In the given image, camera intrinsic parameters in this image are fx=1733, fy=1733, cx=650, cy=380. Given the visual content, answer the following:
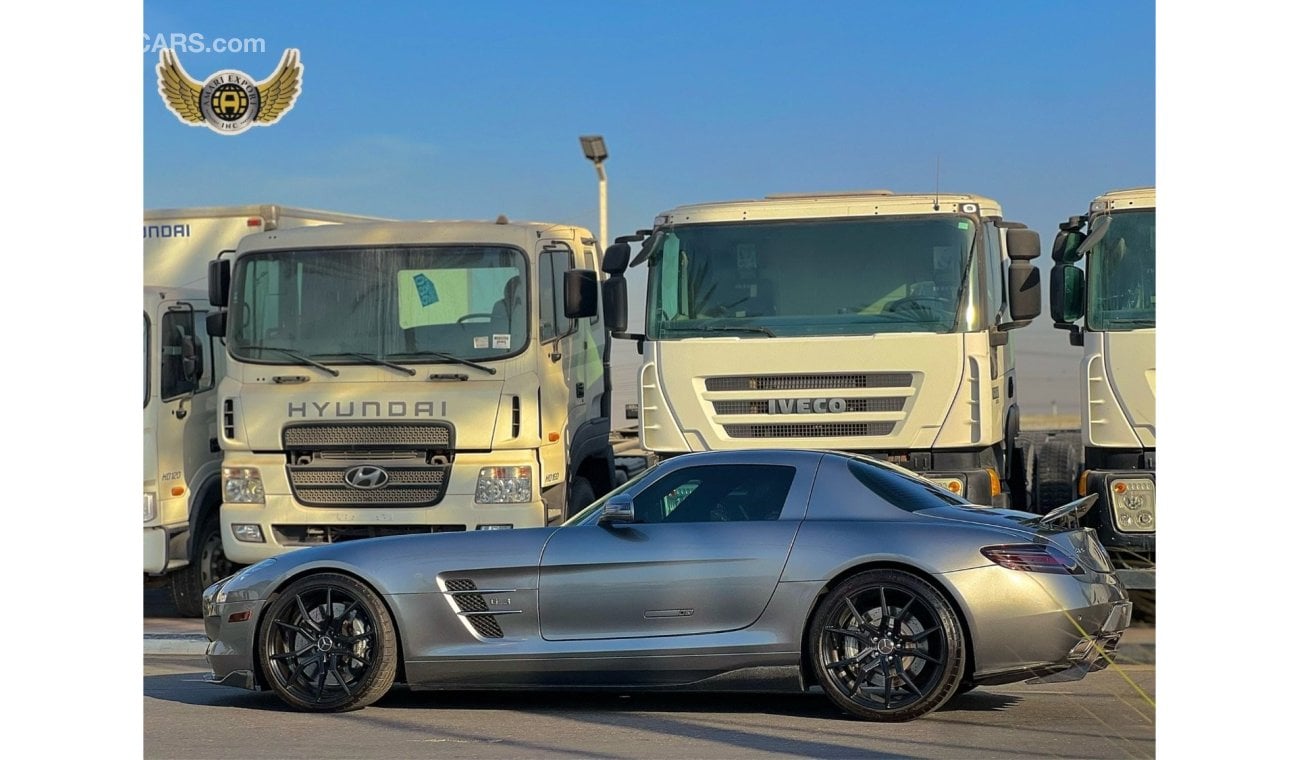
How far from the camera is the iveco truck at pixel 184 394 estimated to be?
13164mm

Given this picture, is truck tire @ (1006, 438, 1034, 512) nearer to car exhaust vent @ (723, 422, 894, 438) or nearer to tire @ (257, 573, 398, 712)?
car exhaust vent @ (723, 422, 894, 438)

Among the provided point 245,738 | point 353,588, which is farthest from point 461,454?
point 245,738

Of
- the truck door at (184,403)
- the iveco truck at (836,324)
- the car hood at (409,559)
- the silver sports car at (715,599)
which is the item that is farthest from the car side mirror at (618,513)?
the truck door at (184,403)

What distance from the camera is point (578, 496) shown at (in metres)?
13.4

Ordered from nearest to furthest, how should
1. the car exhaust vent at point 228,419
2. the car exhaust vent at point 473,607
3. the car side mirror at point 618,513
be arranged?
the car side mirror at point 618,513
the car exhaust vent at point 473,607
the car exhaust vent at point 228,419

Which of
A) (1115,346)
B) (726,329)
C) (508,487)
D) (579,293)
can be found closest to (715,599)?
(726,329)

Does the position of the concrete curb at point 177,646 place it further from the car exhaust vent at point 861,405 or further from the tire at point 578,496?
the car exhaust vent at point 861,405

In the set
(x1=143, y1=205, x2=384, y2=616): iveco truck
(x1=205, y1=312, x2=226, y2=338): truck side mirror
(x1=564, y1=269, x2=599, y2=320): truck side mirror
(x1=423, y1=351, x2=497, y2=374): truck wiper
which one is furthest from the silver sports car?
(x1=143, y1=205, x2=384, y2=616): iveco truck

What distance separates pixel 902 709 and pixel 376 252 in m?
6.12

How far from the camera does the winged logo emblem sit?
15.7 m

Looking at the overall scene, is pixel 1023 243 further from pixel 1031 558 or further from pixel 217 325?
pixel 217 325

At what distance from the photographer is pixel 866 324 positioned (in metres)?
11.7

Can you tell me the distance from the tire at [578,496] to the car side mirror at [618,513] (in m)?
4.59
